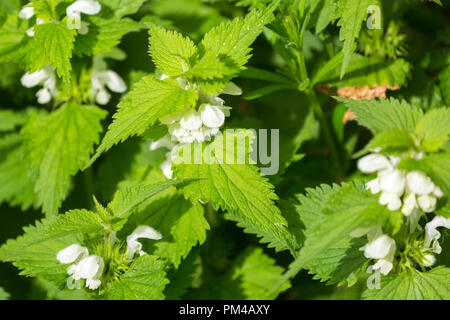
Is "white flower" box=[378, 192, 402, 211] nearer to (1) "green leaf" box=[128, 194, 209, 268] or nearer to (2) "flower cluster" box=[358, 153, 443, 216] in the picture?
(2) "flower cluster" box=[358, 153, 443, 216]

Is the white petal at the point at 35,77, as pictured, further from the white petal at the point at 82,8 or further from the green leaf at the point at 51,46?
the white petal at the point at 82,8

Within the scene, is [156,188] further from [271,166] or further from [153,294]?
[271,166]

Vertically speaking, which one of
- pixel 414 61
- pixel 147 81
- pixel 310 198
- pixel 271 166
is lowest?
pixel 310 198

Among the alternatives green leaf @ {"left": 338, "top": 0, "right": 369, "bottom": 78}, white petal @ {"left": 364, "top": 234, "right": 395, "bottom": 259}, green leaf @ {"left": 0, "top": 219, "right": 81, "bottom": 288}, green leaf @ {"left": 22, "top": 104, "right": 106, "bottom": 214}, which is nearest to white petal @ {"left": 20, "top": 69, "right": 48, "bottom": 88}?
green leaf @ {"left": 22, "top": 104, "right": 106, "bottom": 214}
